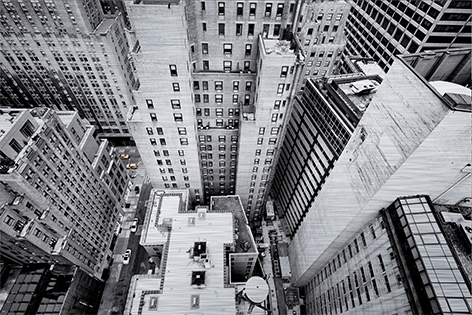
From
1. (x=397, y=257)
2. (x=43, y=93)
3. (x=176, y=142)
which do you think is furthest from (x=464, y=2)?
(x=43, y=93)

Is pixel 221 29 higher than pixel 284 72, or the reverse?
pixel 221 29

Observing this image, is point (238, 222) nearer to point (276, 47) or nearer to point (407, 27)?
point (276, 47)

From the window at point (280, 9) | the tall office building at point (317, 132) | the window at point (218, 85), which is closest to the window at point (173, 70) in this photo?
the window at point (218, 85)

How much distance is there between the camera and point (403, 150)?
28984 millimetres

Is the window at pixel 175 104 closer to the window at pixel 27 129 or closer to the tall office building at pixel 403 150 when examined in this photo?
the tall office building at pixel 403 150

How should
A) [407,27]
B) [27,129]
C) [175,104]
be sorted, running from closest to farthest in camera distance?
[175,104] → [27,129] → [407,27]

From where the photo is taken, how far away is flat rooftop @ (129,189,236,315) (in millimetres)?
46250

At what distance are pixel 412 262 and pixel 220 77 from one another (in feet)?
148

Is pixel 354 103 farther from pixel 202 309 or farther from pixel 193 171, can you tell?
pixel 202 309

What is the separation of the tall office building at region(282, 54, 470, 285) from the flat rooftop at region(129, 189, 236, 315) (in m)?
24.9

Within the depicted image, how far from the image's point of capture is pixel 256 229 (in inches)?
3506

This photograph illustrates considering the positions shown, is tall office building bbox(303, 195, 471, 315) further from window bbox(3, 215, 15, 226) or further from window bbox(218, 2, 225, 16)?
window bbox(3, 215, 15, 226)

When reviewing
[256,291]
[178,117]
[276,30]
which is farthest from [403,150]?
[178,117]

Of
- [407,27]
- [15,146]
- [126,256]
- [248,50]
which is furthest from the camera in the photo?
[126,256]
